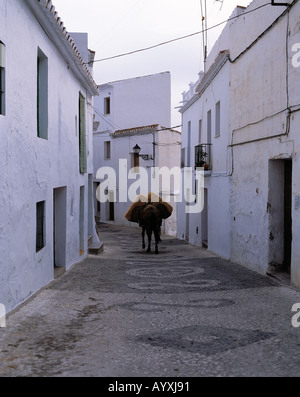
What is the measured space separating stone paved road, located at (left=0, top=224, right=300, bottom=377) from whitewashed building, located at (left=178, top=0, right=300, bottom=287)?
3.42 ft

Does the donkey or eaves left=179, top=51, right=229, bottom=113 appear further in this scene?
the donkey

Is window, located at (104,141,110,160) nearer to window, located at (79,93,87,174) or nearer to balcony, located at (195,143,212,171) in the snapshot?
balcony, located at (195,143,212,171)

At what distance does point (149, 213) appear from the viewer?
15.8m

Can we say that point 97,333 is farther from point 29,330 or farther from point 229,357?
point 229,357

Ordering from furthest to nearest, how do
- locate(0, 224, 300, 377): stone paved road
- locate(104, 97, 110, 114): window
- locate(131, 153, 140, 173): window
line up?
locate(104, 97, 110, 114): window, locate(131, 153, 140, 173): window, locate(0, 224, 300, 377): stone paved road

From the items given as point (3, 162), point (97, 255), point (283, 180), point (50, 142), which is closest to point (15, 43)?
point (3, 162)

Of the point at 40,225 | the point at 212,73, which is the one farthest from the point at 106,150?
the point at 40,225

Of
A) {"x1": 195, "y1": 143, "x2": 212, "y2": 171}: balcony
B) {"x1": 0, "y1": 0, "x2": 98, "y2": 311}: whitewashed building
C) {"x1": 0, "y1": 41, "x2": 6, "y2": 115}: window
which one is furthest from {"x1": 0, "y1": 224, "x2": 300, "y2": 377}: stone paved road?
{"x1": 195, "y1": 143, "x2": 212, "y2": 171}: balcony

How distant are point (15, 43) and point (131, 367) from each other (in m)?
Result: 4.58

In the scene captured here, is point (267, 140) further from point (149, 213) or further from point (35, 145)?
point (149, 213)

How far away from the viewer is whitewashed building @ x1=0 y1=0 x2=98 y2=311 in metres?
6.45

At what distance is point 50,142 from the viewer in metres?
9.36

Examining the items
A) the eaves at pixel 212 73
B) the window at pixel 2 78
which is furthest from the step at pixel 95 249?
the window at pixel 2 78

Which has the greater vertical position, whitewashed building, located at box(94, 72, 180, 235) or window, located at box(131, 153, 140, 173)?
whitewashed building, located at box(94, 72, 180, 235)
